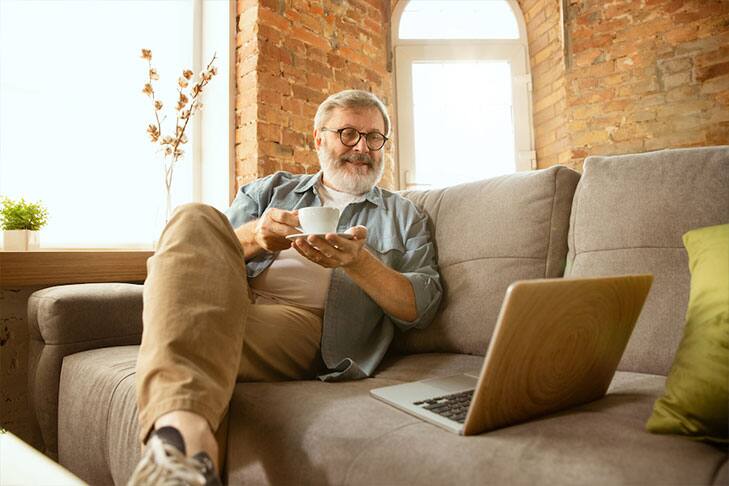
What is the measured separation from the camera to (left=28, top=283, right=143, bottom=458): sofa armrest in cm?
139

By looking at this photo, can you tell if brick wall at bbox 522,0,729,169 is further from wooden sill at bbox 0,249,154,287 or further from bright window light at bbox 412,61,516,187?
wooden sill at bbox 0,249,154,287

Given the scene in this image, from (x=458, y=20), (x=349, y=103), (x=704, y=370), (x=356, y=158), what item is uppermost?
(x=458, y=20)

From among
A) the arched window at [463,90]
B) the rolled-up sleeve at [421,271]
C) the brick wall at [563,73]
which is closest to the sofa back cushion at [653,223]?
the rolled-up sleeve at [421,271]

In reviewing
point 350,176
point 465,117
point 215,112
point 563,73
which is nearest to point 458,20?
point 465,117

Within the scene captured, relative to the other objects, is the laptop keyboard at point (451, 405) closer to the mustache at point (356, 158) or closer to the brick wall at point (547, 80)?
the mustache at point (356, 158)

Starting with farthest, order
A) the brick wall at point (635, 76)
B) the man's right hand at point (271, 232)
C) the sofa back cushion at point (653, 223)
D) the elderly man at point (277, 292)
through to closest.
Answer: the brick wall at point (635, 76) → the man's right hand at point (271, 232) → the sofa back cushion at point (653, 223) → the elderly man at point (277, 292)

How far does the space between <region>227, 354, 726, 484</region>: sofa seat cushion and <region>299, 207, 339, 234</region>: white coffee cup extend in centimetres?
32

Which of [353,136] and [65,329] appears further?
[353,136]

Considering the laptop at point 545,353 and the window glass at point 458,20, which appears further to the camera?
the window glass at point 458,20

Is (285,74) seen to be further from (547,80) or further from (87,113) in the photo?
(547,80)

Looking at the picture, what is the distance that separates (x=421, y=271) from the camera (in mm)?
1335

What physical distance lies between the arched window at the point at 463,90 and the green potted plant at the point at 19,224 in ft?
7.88

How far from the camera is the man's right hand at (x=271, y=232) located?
1.14 meters

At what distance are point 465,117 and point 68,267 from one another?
2.82 m
